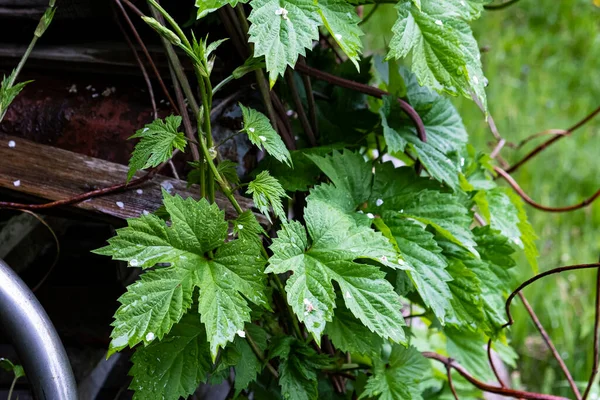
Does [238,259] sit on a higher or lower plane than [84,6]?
lower

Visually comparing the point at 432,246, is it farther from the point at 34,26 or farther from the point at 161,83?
the point at 34,26

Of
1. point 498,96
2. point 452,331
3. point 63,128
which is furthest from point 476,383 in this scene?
point 498,96

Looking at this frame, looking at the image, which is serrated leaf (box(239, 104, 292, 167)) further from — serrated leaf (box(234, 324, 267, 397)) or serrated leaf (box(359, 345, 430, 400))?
serrated leaf (box(359, 345, 430, 400))

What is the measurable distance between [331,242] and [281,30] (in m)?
0.33

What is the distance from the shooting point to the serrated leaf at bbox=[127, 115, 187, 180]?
83 centimetres

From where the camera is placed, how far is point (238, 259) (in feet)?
2.75

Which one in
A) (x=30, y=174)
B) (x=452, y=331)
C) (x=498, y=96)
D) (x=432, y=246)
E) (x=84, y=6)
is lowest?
(x=498, y=96)

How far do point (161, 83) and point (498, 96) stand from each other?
2.88 meters

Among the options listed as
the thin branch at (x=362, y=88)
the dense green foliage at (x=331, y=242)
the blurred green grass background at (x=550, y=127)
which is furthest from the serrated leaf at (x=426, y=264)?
the blurred green grass background at (x=550, y=127)

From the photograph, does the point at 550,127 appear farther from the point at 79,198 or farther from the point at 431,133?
the point at 79,198

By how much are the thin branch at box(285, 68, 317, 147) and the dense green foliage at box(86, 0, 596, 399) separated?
27mm

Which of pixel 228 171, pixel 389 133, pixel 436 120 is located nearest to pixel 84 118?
pixel 228 171

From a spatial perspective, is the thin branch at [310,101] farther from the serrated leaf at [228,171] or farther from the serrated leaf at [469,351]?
the serrated leaf at [469,351]

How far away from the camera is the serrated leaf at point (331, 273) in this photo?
82cm
